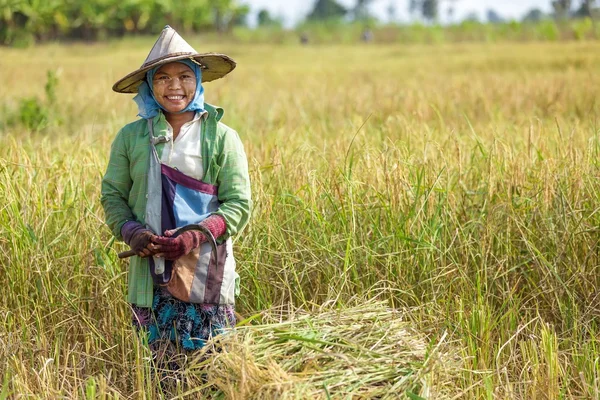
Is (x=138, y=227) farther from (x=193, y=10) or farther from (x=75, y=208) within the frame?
(x=193, y=10)

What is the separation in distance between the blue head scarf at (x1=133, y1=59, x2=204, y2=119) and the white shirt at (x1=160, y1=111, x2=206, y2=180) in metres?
0.06

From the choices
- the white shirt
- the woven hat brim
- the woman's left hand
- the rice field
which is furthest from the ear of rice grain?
the woven hat brim

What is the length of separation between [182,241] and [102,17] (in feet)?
132

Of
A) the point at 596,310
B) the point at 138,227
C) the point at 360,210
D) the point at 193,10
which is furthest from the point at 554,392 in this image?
the point at 193,10

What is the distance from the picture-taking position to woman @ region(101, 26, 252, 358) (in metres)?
2.53

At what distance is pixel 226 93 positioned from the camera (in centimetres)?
855

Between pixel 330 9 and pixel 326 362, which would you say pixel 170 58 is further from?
pixel 330 9

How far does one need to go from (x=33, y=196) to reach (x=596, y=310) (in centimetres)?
238

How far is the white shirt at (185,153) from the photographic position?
8.37 ft

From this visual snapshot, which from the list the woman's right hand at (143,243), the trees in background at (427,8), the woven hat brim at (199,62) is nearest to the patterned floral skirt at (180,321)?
the woman's right hand at (143,243)

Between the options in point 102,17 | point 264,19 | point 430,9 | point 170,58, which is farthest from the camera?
point 430,9

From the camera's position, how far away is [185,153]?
100 inches

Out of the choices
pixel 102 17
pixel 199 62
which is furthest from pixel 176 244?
pixel 102 17

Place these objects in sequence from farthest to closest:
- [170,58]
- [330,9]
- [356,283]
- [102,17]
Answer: [330,9], [102,17], [356,283], [170,58]
